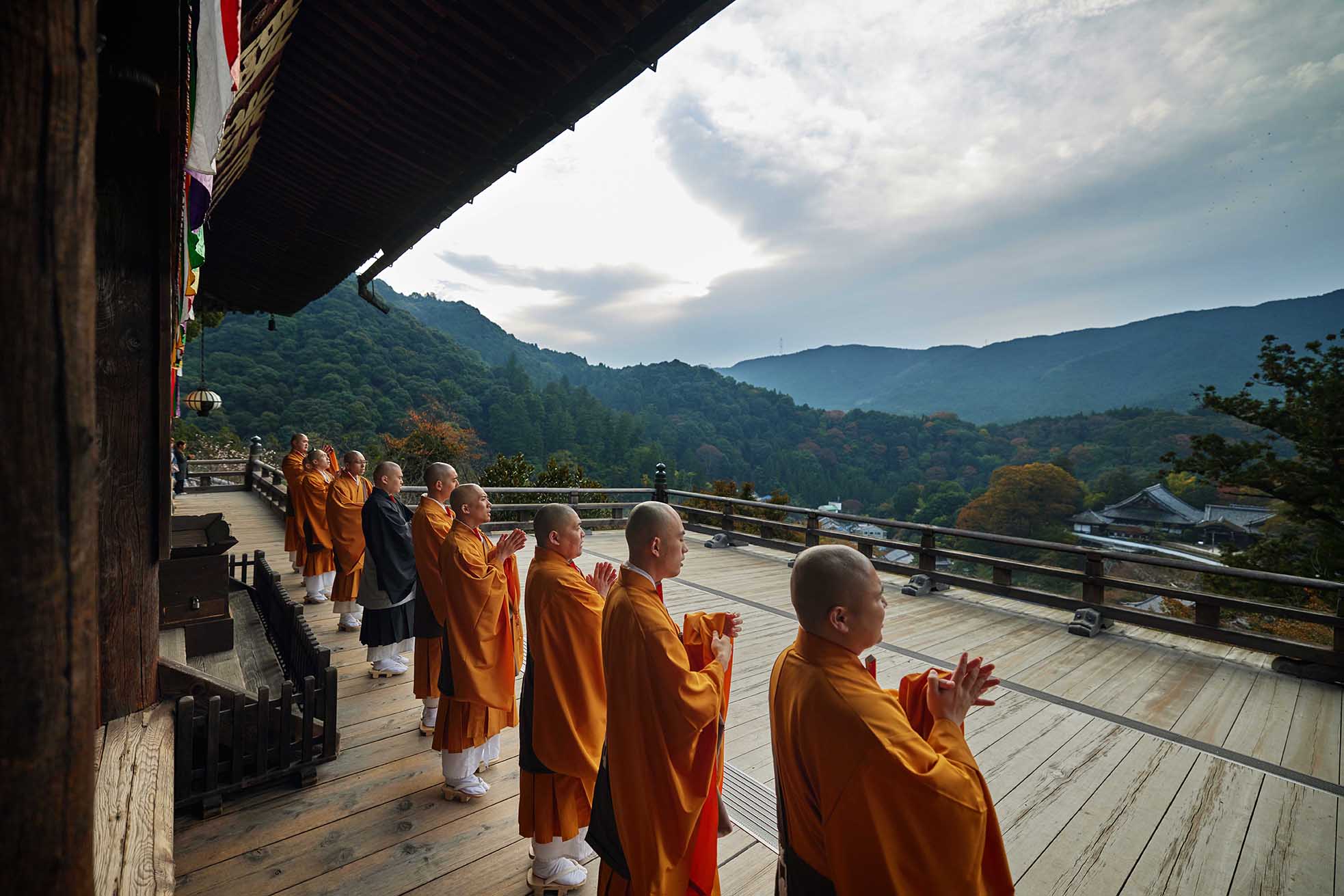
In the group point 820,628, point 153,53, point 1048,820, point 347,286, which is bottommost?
point 1048,820

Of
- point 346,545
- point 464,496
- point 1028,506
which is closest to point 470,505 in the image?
point 464,496

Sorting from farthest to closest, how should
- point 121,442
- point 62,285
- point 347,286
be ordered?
point 347,286
point 121,442
point 62,285

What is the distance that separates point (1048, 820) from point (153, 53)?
532 cm

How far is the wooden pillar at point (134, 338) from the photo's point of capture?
7.14ft

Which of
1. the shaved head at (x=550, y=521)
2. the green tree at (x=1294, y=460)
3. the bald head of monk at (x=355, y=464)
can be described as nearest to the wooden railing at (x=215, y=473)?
the bald head of monk at (x=355, y=464)

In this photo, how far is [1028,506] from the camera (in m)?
27.2

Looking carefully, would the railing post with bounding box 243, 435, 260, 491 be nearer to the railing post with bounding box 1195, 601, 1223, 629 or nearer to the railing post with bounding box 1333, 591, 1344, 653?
the railing post with bounding box 1195, 601, 1223, 629

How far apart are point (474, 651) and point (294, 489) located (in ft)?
18.5

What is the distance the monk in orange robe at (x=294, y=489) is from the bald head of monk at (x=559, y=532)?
5.98 meters

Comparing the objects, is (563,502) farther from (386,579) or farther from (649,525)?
(649,525)

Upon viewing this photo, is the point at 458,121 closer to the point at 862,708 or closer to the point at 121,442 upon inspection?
the point at 121,442

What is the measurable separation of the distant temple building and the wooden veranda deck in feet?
89.2

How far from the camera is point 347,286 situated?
4094cm

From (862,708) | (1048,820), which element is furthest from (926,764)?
(1048,820)
